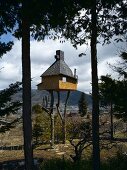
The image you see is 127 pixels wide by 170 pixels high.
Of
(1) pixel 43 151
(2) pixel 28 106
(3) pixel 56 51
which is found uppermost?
(3) pixel 56 51

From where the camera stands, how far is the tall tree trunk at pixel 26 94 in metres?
14.4

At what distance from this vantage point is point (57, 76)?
37281mm

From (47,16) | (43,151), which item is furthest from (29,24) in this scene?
(43,151)

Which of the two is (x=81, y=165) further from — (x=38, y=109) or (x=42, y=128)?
(x=38, y=109)

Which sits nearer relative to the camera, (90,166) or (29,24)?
(29,24)

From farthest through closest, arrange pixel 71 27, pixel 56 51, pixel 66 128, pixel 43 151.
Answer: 1. pixel 66 128
2. pixel 56 51
3. pixel 43 151
4. pixel 71 27

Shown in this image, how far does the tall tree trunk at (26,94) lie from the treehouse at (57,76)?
2235cm

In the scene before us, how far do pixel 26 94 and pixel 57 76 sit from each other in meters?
22.7

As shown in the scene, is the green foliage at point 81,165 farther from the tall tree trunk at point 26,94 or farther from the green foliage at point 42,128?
the green foliage at point 42,128

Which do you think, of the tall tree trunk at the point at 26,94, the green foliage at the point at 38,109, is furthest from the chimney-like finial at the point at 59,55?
the tall tree trunk at the point at 26,94

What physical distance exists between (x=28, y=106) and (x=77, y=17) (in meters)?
3.64

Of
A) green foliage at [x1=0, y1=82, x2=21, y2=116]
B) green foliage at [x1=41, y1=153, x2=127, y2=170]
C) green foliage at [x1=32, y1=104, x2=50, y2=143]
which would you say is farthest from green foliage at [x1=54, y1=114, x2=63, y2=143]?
green foliage at [x1=41, y1=153, x2=127, y2=170]

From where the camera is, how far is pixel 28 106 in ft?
47.7

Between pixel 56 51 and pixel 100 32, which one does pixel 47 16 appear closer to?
pixel 100 32
